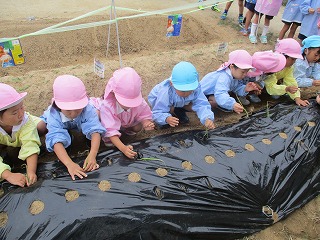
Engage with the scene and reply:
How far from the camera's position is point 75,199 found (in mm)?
→ 1648

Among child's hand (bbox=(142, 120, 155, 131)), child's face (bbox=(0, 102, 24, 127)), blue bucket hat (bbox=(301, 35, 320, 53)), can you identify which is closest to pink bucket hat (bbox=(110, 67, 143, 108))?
child's hand (bbox=(142, 120, 155, 131))

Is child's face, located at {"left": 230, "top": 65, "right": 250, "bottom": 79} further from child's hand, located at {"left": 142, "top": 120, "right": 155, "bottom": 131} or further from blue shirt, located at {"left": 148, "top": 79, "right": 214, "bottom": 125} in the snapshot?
child's hand, located at {"left": 142, "top": 120, "right": 155, "bottom": 131}

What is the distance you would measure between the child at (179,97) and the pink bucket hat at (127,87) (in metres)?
0.48

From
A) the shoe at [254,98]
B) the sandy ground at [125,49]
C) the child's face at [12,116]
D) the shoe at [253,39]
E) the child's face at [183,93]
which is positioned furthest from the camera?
the shoe at [253,39]

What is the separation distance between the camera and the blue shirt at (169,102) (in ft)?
8.95

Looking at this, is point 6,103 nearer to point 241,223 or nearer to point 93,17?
point 241,223

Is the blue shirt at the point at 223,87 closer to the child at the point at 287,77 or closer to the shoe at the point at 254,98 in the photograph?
the shoe at the point at 254,98

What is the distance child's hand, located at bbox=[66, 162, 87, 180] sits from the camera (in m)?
1.82

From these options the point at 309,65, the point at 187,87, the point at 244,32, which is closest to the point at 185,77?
the point at 187,87

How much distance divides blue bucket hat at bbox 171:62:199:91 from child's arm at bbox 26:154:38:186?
1327 millimetres

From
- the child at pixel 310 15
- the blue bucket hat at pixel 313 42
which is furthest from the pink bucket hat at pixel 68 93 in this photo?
the child at pixel 310 15

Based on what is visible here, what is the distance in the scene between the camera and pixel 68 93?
6.52 feet

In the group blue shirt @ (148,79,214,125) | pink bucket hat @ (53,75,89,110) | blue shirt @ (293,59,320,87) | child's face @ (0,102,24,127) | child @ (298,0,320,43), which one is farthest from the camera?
child @ (298,0,320,43)

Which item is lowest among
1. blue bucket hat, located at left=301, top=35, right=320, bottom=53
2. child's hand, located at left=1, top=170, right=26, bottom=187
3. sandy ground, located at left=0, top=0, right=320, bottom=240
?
sandy ground, located at left=0, top=0, right=320, bottom=240
